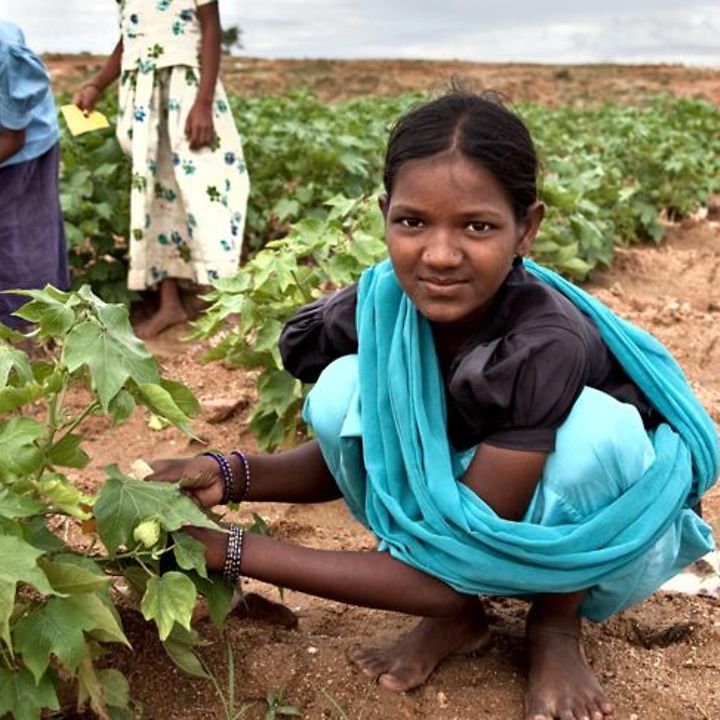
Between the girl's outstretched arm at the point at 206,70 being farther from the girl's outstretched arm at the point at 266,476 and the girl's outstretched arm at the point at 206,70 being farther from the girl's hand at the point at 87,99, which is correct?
the girl's outstretched arm at the point at 266,476

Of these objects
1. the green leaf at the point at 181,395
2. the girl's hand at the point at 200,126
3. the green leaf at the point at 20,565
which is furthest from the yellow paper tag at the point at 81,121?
the green leaf at the point at 20,565

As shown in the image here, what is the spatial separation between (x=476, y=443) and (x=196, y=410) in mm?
499

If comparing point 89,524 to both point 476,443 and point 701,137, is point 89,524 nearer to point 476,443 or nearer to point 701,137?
point 476,443

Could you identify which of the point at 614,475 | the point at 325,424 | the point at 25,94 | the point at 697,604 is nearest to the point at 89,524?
the point at 325,424

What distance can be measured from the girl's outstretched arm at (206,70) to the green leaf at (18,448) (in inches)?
130

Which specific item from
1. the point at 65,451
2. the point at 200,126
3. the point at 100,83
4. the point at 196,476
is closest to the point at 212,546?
the point at 196,476

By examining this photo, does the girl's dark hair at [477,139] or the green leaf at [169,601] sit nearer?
the green leaf at [169,601]

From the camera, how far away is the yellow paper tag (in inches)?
181

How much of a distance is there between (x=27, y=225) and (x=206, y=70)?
1055 mm

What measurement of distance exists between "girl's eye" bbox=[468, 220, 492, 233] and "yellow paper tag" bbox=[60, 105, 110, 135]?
114 inches

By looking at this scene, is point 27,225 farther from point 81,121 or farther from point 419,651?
point 419,651

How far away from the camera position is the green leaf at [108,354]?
70.1 inches

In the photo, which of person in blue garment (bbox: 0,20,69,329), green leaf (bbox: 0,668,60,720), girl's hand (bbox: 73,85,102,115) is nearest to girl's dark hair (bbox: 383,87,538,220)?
green leaf (bbox: 0,668,60,720)

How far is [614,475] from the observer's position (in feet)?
6.71
